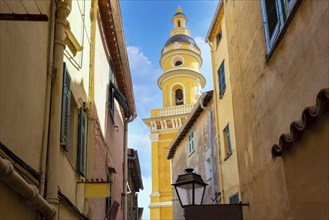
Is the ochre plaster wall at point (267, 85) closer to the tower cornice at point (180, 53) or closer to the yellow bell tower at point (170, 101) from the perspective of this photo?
the yellow bell tower at point (170, 101)

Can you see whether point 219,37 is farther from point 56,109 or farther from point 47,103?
point 47,103

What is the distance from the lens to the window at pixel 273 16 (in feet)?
24.0

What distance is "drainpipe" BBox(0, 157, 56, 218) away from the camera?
4336 millimetres

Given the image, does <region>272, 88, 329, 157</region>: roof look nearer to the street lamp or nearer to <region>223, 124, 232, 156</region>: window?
the street lamp

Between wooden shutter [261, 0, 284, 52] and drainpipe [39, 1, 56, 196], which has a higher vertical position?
wooden shutter [261, 0, 284, 52]

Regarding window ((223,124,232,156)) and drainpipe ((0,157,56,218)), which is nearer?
drainpipe ((0,157,56,218))

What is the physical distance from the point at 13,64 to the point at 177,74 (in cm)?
3862

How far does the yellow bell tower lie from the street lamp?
3062 centimetres

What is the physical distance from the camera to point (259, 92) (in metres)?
9.00

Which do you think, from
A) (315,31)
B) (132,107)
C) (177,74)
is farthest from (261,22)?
(177,74)

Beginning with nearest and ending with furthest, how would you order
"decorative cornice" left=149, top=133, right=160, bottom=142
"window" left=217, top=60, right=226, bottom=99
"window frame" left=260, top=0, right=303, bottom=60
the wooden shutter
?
"window frame" left=260, top=0, right=303, bottom=60 < the wooden shutter < "window" left=217, top=60, right=226, bottom=99 < "decorative cornice" left=149, top=133, right=160, bottom=142

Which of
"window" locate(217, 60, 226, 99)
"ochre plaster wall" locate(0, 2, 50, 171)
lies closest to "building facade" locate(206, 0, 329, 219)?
"ochre plaster wall" locate(0, 2, 50, 171)

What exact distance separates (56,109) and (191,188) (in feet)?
9.63

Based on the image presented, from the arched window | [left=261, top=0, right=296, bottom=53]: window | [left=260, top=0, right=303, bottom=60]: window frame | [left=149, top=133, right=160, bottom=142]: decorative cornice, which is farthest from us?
the arched window
